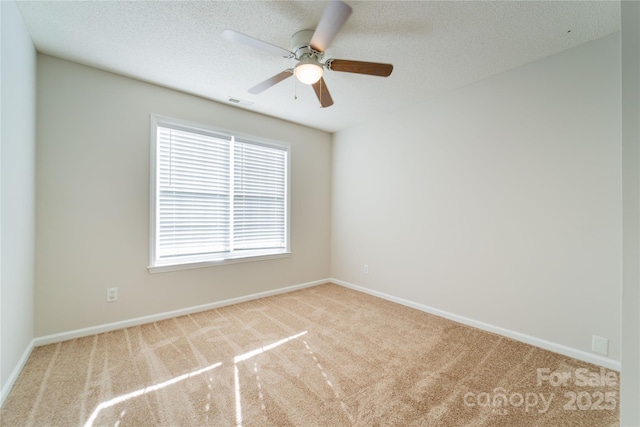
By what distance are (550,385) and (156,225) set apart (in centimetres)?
379

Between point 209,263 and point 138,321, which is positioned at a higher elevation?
point 209,263

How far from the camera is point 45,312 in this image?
7.80 feet

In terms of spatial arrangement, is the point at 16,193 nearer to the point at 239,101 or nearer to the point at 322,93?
the point at 239,101

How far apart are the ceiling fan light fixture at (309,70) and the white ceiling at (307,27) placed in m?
0.31

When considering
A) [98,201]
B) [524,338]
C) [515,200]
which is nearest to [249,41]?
[98,201]

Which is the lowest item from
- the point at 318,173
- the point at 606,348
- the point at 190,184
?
the point at 606,348

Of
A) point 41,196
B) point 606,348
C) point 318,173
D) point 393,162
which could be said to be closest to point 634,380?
point 606,348

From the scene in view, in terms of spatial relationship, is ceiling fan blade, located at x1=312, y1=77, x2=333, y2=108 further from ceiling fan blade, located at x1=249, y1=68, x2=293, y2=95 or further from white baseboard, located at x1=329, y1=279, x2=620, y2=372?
Answer: white baseboard, located at x1=329, y1=279, x2=620, y2=372

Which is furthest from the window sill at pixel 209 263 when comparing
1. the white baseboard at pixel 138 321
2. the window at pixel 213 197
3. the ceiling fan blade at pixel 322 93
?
the ceiling fan blade at pixel 322 93

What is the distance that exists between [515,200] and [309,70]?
90.2 inches

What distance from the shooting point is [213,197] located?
3.35 meters

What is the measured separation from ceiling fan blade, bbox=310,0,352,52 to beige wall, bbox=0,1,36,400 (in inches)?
77.2

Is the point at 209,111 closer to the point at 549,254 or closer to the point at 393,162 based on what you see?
the point at 393,162

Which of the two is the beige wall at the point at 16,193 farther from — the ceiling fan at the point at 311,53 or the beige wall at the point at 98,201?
the ceiling fan at the point at 311,53
